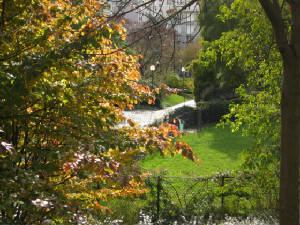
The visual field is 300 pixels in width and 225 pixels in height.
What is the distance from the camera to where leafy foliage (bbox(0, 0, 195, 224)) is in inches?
132

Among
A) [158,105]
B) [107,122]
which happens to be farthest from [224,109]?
[107,122]

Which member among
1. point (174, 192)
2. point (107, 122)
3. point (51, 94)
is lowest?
point (174, 192)

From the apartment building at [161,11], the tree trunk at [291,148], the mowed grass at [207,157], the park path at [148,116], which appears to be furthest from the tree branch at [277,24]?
the park path at [148,116]

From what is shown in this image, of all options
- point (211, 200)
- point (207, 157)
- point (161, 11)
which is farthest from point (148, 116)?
point (161, 11)

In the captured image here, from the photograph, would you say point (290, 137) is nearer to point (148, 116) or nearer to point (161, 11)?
point (161, 11)

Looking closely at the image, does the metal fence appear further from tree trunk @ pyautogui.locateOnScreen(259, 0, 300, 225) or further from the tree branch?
the tree branch

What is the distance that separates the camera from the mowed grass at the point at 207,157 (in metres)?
12.0

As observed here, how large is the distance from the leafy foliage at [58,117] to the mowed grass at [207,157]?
5.78m

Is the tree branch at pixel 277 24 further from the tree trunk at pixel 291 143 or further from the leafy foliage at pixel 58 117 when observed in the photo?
the leafy foliage at pixel 58 117

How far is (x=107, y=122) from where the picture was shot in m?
4.08

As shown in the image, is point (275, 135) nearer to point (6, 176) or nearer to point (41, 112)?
point (41, 112)

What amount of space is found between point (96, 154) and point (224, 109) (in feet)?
58.2

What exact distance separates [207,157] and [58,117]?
1056cm

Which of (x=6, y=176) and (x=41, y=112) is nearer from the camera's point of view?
(x=6, y=176)
